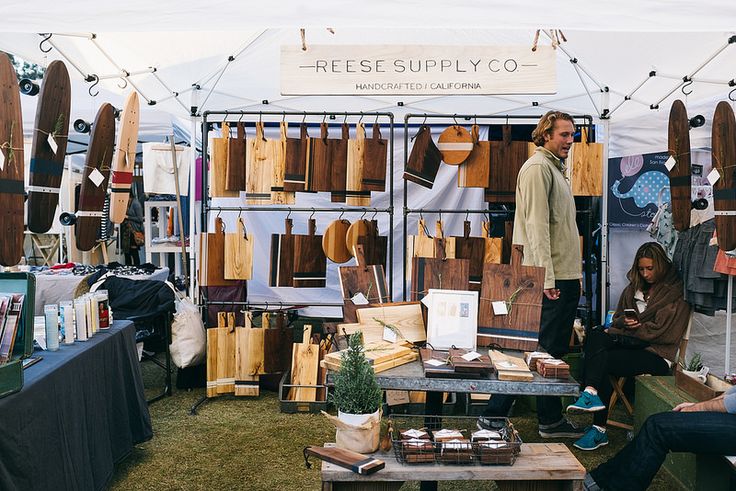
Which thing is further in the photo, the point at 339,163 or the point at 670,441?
the point at 339,163

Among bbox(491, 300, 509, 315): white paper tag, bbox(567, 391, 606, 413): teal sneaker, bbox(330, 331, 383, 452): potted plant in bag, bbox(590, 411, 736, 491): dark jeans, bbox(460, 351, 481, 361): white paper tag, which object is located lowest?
bbox(567, 391, 606, 413): teal sneaker

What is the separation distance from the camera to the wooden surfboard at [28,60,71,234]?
318cm

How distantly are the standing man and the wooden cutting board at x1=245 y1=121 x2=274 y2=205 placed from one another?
5.62 ft

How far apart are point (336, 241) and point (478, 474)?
2.58 m

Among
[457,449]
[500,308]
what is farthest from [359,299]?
[457,449]

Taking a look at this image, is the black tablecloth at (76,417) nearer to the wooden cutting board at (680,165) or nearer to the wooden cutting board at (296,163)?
the wooden cutting board at (296,163)

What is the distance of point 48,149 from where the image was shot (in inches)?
127

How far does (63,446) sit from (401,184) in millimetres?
4328

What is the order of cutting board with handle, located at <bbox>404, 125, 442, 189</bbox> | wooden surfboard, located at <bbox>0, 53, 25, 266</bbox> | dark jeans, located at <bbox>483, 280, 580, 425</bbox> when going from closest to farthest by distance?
wooden surfboard, located at <bbox>0, 53, 25, 266</bbox>
dark jeans, located at <bbox>483, 280, 580, 425</bbox>
cutting board with handle, located at <bbox>404, 125, 442, 189</bbox>

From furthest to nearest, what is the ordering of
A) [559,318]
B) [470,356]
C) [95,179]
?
[95,179] → [559,318] → [470,356]

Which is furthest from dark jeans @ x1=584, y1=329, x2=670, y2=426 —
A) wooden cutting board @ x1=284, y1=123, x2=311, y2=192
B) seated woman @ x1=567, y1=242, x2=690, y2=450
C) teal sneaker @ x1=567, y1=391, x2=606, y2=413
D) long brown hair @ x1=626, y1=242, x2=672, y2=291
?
wooden cutting board @ x1=284, y1=123, x2=311, y2=192

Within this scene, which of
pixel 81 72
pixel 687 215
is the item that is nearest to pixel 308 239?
pixel 81 72

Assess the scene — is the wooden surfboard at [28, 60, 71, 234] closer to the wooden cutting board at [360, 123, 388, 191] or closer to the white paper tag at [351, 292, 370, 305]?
the white paper tag at [351, 292, 370, 305]

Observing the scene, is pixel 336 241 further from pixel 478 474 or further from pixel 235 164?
pixel 478 474
